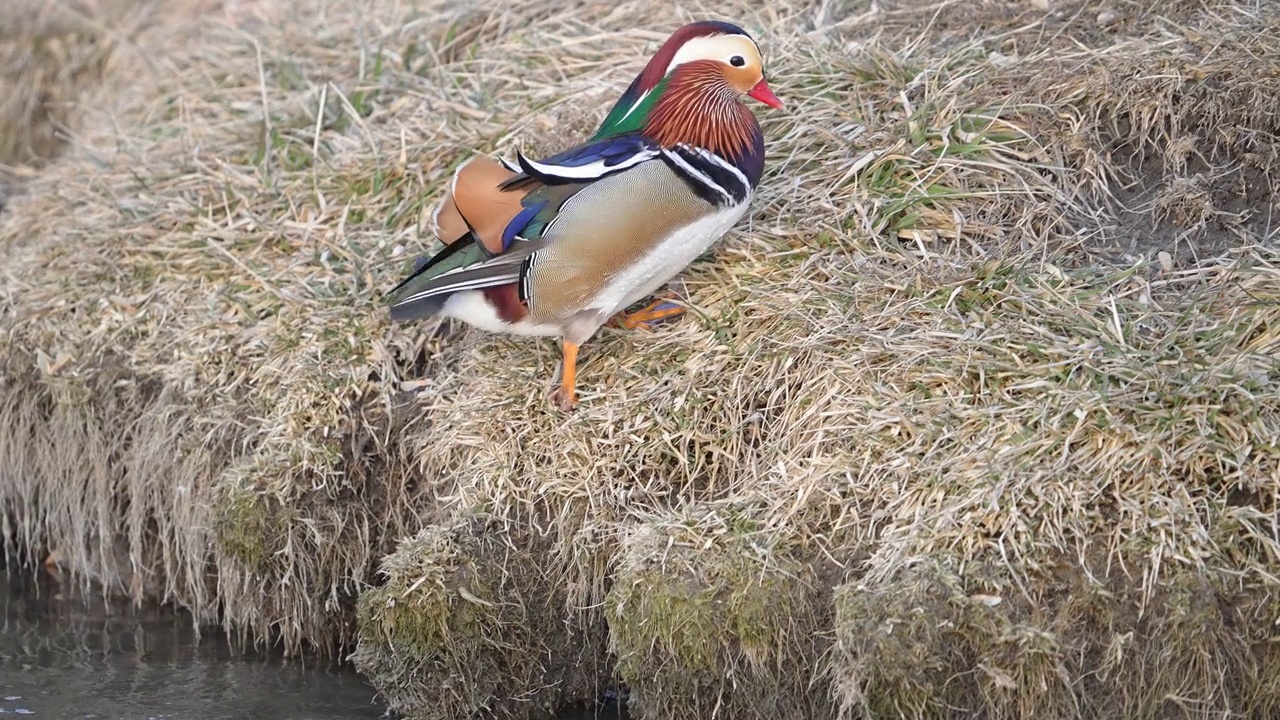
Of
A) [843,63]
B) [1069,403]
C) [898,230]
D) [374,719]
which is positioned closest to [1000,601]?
[1069,403]

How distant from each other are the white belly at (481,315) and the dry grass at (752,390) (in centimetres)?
17

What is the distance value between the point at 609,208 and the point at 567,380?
441 millimetres

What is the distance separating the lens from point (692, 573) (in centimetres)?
265

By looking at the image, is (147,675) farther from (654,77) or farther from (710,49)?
(710,49)

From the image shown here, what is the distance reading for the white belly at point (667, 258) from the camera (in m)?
2.97

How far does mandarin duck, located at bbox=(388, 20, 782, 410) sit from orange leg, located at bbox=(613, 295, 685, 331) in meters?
0.11

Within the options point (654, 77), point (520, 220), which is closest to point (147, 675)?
point (520, 220)

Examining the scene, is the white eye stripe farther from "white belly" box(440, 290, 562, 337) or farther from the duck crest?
"white belly" box(440, 290, 562, 337)

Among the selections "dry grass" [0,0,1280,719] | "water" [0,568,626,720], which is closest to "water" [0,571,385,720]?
"water" [0,568,626,720]

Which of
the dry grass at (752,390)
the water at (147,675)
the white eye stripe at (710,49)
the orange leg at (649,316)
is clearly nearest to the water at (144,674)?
the water at (147,675)

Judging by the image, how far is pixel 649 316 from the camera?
3.26 metres

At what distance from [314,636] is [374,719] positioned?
0.38 m

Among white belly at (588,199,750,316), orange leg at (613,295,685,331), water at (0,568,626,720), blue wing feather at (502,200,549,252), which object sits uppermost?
blue wing feather at (502,200,549,252)

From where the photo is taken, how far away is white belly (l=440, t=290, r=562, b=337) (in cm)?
306
